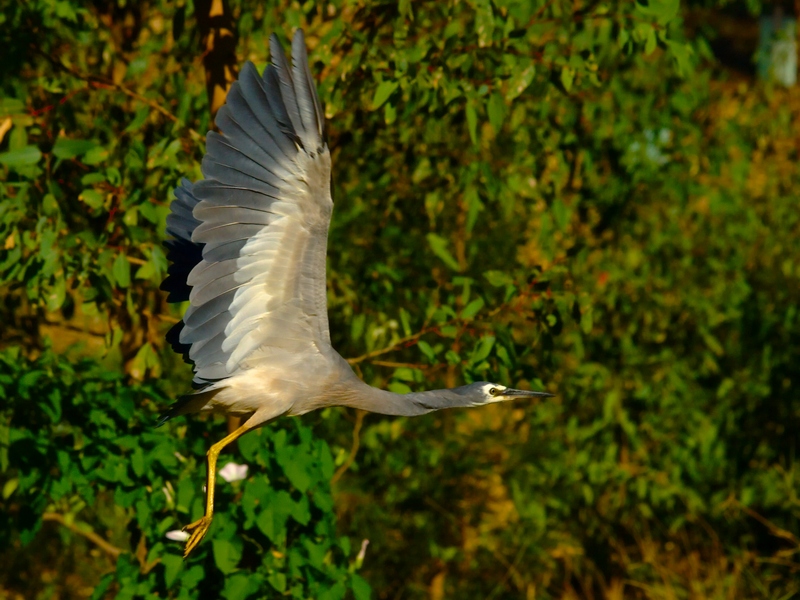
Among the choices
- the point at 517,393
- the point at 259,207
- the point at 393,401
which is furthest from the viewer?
the point at 517,393

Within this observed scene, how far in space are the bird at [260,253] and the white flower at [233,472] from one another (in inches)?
12.7

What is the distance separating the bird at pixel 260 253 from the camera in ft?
10.8

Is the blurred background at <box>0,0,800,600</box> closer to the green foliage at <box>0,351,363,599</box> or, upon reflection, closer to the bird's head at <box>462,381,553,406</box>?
the green foliage at <box>0,351,363,599</box>

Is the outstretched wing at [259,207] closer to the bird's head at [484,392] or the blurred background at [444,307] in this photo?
the blurred background at [444,307]

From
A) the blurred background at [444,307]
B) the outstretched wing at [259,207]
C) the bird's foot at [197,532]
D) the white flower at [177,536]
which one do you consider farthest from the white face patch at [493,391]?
the white flower at [177,536]

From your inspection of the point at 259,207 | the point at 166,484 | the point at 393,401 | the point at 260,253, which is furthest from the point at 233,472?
the point at 259,207

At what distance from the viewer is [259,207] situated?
10.9 ft

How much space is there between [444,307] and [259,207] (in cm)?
97

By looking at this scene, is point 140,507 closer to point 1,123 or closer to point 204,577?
point 204,577

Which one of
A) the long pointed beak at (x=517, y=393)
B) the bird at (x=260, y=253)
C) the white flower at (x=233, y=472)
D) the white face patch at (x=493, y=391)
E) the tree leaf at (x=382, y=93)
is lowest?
the white flower at (x=233, y=472)

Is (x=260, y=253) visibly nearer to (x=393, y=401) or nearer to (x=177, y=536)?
(x=393, y=401)

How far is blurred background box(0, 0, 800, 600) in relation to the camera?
376cm

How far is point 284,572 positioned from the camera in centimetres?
375

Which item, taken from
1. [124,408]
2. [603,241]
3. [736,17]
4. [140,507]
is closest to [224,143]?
[124,408]
